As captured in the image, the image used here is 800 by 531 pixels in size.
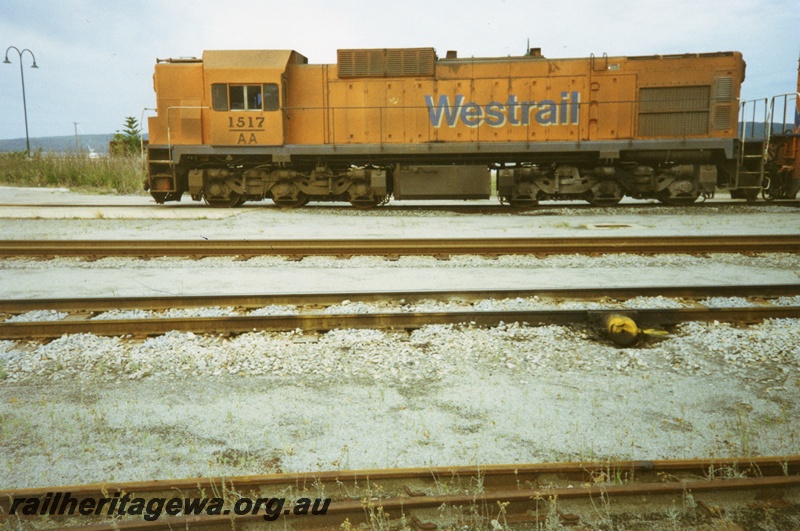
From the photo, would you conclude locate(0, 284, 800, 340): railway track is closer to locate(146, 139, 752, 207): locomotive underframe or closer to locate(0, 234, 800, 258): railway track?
locate(0, 234, 800, 258): railway track

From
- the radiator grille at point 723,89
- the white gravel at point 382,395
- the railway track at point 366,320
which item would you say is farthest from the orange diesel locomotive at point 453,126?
the railway track at point 366,320

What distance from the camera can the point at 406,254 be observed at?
8664 millimetres

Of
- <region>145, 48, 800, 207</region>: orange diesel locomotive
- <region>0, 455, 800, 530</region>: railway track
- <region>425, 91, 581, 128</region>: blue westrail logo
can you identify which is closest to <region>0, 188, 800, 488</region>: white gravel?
<region>0, 455, 800, 530</region>: railway track

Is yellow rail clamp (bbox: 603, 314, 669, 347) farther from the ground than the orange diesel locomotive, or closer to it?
closer to it

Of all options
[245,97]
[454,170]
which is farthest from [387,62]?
[245,97]

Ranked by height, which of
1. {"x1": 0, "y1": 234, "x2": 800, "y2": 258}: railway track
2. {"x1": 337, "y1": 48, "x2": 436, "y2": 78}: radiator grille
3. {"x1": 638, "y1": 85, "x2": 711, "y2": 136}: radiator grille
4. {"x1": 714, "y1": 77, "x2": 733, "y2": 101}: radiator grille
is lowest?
{"x1": 0, "y1": 234, "x2": 800, "y2": 258}: railway track

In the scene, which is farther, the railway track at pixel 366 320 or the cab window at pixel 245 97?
the cab window at pixel 245 97

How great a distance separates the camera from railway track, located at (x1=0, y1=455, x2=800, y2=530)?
2.40m

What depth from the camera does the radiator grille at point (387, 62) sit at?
13781 millimetres

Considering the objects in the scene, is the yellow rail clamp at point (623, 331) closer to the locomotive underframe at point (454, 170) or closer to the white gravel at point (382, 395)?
the white gravel at point (382, 395)

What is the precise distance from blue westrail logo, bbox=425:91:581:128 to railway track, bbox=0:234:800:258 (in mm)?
5552

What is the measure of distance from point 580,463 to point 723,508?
1.94 feet

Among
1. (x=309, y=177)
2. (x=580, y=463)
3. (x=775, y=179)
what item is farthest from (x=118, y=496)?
(x=775, y=179)

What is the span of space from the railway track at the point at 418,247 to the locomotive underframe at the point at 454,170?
4.90 meters
